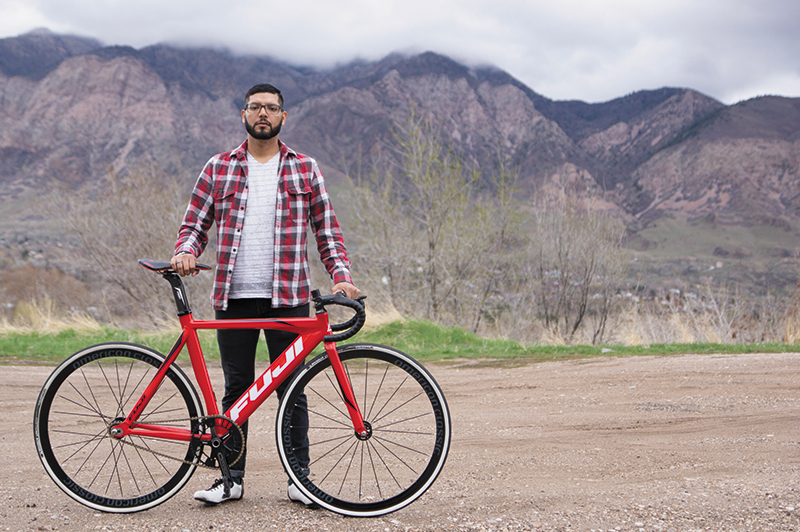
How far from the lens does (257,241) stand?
10.2ft

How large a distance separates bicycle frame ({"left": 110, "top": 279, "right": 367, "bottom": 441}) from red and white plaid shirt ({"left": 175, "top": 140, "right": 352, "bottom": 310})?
149 millimetres

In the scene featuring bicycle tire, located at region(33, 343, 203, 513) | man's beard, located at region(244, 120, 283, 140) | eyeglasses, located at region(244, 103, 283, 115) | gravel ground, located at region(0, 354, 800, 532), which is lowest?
gravel ground, located at region(0, 354, 800, 532)

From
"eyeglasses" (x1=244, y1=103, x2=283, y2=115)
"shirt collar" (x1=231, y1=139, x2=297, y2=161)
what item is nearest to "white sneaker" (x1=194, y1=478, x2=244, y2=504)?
"shirt collar" (x1=231, y1=139, x2=297, y2=161)

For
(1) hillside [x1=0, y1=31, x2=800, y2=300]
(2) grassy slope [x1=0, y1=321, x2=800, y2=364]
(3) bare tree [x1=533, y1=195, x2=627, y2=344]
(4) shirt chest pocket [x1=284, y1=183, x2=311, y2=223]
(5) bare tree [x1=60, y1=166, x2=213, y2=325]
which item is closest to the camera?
(4) shirt chest pocket [x1=284, y1=183, x2=311, y2=223]

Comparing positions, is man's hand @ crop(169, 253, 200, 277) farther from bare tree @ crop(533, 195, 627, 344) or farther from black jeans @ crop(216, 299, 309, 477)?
bare tree @ crop(533, 195, 627, 344)

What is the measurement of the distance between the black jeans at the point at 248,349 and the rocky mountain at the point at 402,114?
120 metres

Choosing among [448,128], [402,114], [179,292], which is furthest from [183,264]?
[448,128]

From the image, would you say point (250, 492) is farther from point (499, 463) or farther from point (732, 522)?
point (732, 522)

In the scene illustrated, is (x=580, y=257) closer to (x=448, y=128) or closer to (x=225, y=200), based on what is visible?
(x=225, y=200)

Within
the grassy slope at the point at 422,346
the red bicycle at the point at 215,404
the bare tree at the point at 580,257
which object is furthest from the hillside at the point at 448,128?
the red bicycle at the point at 215,404

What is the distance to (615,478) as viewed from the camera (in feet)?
12.4

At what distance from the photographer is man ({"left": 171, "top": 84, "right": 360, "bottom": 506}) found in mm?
3072

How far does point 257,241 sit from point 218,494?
139 cm

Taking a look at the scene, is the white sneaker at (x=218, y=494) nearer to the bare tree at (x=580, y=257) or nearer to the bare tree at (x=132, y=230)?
the bare tree at (x=580, y=257)
